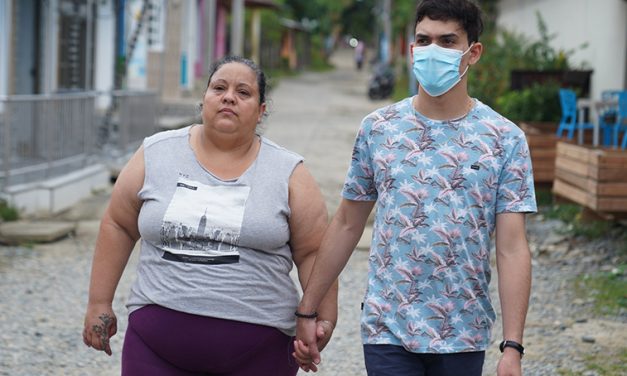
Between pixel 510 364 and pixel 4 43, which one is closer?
pixel 510 364

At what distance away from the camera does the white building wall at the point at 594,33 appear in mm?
14812

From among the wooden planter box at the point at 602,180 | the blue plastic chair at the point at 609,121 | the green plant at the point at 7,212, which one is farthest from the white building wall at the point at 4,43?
the wooden planter box at the point at 602,180

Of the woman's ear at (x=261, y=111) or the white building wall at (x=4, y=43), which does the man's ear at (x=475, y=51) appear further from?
the white building wall at (x=4, y=43)

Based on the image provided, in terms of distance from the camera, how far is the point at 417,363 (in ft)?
11.6

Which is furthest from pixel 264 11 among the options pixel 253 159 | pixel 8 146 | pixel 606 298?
pixel 253 159

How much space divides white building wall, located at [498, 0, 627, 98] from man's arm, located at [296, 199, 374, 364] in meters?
11.5

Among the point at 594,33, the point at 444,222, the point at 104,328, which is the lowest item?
the point at 104,328

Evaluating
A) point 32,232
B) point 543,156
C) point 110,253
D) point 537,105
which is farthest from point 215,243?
point 537,105

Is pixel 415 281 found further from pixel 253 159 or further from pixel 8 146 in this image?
pixel 8 146

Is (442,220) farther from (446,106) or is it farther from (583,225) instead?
(583,225)

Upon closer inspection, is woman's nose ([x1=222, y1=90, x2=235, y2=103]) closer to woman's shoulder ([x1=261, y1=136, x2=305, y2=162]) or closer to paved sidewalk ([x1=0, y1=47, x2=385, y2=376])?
woman's shoulder ([x1=261, y1=136, x2=305, y2=162])

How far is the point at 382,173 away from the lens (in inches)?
142

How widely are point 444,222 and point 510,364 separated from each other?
47 cm

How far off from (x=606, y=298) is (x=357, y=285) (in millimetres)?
1870
